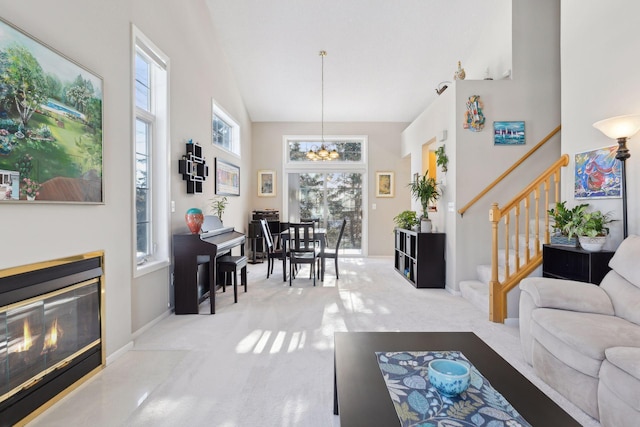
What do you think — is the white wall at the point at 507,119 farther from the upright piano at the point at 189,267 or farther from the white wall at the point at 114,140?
the white wall at the point at 114,140

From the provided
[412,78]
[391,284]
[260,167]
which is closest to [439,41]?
[412,78]

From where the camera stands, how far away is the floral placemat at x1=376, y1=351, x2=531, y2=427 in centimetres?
108

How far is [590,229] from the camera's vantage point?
8.41 feet

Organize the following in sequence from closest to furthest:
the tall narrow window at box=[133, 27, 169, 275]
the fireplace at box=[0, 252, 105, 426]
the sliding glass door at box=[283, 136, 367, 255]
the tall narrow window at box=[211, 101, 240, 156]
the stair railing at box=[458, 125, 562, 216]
Answer: the fireplace at box=[0, 252, 105, 426] → the tall narrow window at box=[133, 27, 169, 275] → the stair railing at box=[458, 125, 562, 216] → the tall narrow window at box=[211, 101, 240, 156] → the sliding glass door at box=[283, 136, 367, 255]

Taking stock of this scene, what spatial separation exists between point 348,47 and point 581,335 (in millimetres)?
4892

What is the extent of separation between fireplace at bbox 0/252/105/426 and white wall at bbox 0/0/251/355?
10 centimetres

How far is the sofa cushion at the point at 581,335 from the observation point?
5.45ft

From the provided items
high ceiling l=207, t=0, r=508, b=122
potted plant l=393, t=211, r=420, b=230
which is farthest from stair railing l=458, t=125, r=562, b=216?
high ceiling l=207, t=0, r=508, b=122

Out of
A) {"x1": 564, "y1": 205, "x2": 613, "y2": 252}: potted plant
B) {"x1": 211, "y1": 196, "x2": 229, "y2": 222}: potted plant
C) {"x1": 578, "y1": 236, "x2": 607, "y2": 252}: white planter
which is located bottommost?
{"x1": 578, "y1": 236, "x2": 607, "y2": 252}: white planter

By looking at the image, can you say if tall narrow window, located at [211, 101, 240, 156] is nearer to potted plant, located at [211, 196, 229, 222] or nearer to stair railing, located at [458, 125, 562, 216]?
potted plant, located at [211, 196, 229, 222]

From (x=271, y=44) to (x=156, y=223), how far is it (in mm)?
3474

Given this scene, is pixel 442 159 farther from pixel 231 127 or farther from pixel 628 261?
pixel 231 127

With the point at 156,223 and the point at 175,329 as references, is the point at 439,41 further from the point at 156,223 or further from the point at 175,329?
the point at 175,329

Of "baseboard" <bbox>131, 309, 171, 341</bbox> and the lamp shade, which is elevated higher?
the lamp shade
